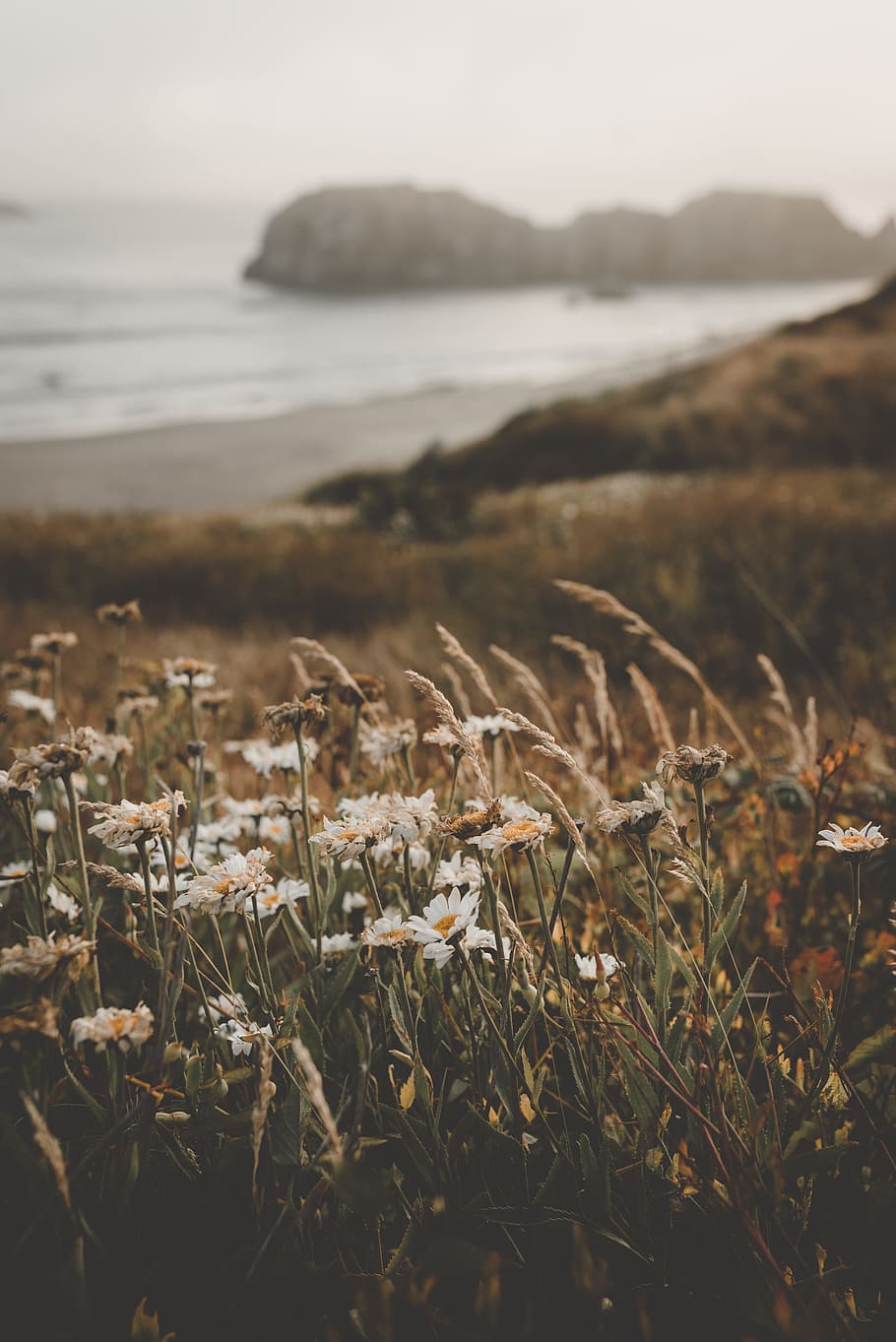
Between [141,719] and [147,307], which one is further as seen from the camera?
[147,307]

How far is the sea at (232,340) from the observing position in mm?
27188

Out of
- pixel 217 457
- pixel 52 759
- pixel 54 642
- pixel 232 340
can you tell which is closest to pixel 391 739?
pixel 52 759

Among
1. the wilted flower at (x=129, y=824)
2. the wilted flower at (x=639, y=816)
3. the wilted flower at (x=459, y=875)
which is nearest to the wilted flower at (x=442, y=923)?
the wilted flower at (x=459, y=875)

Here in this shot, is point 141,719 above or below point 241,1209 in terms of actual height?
above

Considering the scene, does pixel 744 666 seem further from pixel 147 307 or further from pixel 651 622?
pixel 147 307

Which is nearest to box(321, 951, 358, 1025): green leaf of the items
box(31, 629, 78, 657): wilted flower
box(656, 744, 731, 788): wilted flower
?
box(656, 744, 731, 788): wilted flower

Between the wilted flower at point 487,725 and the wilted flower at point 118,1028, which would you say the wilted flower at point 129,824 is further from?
the wilted flower at point 487,725

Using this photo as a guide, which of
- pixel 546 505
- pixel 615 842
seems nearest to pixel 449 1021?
pixel 615 842

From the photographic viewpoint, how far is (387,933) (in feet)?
4.15

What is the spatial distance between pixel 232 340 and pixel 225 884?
4071 cm

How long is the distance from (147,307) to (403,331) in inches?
500

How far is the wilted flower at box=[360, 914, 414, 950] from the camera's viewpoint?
1226 mm

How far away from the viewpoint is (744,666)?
15.2 ft

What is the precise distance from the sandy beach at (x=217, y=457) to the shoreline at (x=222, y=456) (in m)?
0.02
